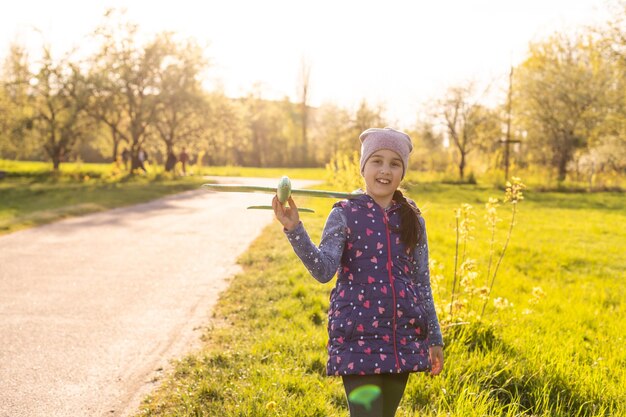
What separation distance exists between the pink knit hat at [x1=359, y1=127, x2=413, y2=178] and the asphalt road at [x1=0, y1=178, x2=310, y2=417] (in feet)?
7.56

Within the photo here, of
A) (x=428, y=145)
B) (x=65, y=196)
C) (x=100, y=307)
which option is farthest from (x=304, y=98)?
(x=100, y=307)

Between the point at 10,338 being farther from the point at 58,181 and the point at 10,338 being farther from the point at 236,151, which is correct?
the point at 236,151

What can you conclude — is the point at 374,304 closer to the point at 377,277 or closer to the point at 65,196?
the point at 377,277

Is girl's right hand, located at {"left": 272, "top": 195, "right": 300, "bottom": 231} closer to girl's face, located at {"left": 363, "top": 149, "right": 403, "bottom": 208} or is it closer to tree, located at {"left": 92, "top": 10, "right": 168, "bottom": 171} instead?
girl's face, located at {"left": 363, "top": 149, "right": 403, "bottom": 208}

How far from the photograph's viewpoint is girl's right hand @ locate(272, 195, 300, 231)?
88.7 inches

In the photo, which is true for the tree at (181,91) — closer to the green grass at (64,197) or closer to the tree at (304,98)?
the green grass at (64,197)

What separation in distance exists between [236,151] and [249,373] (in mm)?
65346

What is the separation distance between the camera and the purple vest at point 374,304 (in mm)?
2373

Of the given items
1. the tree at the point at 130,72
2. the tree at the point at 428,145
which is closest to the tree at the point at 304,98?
the tree at the point at 428,145

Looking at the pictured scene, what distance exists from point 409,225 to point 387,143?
0.39 metres

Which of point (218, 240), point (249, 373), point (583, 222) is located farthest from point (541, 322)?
point (583, 222)

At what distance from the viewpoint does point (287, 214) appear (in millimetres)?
2283

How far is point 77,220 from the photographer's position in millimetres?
13336

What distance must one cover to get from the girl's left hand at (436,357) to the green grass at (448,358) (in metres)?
0.64
